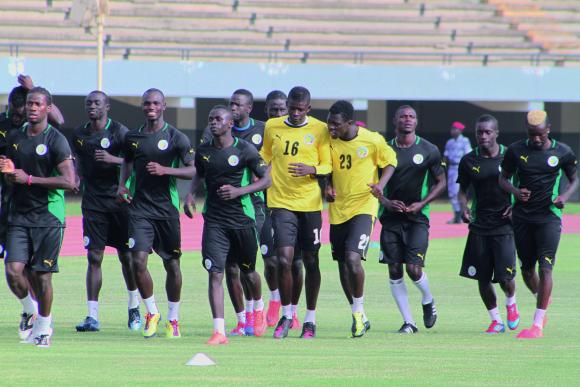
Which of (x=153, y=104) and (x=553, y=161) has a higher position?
(x=153, y=104)

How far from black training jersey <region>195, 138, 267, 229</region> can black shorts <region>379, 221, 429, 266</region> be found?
5.70ft

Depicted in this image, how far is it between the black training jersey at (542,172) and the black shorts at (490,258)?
24.1 inches

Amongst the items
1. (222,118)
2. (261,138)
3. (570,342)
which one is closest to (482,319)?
(570,342)

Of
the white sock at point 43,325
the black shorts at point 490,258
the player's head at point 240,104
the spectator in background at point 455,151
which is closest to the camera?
the white sock at point 43,325

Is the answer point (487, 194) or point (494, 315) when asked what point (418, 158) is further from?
point (494, 315)

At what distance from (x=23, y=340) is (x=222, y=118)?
8.71ft

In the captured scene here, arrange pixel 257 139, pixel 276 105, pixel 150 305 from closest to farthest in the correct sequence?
1. pixel 150 305
2. pixel 257 139
3. pixel 276 105

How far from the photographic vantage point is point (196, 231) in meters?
27.1

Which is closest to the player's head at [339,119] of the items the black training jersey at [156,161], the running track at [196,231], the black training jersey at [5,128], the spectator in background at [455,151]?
the black training jersey at [156,161]

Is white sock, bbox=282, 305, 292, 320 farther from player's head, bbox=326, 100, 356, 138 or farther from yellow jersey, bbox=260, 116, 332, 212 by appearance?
player's head, bbox=326, 100, 356, 138

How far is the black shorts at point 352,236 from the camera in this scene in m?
11.7

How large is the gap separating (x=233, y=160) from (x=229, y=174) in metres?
0.14

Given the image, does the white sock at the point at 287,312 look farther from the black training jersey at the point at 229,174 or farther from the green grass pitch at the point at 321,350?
the black training jersey at the point at 229,174

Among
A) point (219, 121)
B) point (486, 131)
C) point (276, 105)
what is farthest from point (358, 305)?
point (276, 105)
